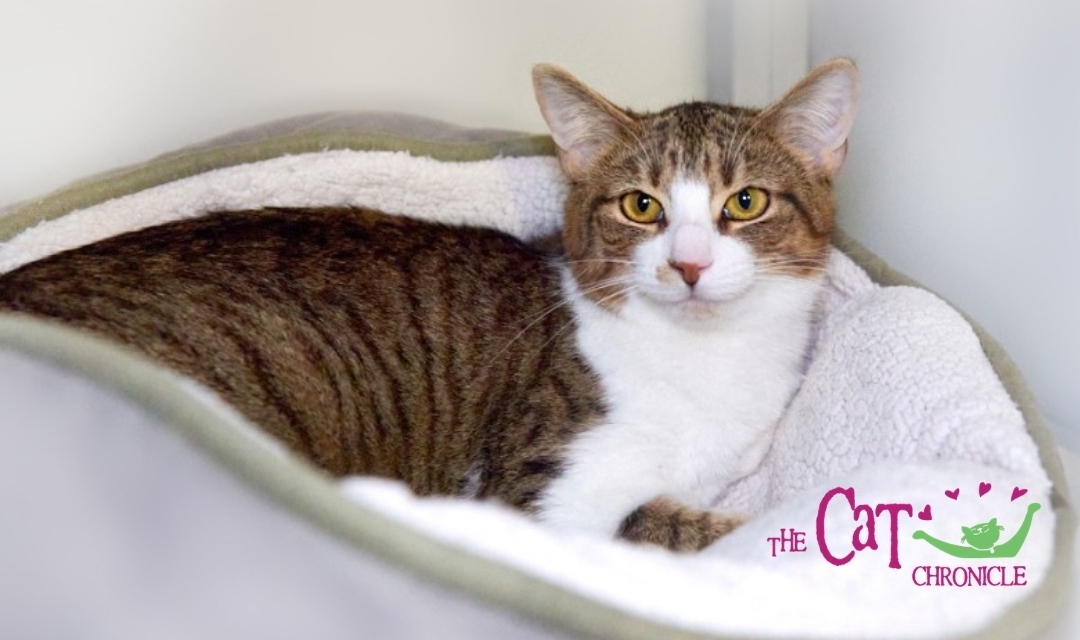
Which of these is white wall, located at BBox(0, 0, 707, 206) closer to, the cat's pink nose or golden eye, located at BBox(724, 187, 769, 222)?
golden eye, located at BBox(724, 187, 769, 222)

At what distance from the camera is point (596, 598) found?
0.93 meters

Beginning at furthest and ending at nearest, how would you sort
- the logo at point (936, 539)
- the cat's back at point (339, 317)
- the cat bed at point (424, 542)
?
the cat's back at point (339, 317)
the logo at point (936, 539)
the cat bed at point (424, 542)

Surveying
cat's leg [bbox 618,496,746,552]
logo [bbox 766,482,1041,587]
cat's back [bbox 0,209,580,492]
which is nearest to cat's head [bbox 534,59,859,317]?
cat's back [bbox 0,209,580,492]

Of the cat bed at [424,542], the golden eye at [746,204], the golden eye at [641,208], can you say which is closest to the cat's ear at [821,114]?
the golden eye at [746,204]

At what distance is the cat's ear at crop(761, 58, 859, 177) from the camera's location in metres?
1.69

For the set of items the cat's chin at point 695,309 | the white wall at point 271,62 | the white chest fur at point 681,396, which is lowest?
the white chest fur at point 681,396

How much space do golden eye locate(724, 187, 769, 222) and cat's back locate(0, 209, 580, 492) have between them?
34 centimetres

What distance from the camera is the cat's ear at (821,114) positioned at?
169 cm

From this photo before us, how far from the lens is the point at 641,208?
1720mm

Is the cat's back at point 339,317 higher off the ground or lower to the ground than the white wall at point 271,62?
lower

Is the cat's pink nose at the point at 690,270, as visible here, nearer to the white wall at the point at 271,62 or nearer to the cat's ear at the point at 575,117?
the cat's ear at the point at 575,117

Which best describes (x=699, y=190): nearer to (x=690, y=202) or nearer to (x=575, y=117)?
(x=690, y=202)

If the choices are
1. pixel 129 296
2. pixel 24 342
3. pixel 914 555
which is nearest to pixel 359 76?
pixel 129 296

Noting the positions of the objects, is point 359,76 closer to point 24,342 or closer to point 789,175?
point 789,175
